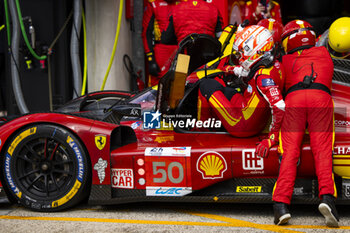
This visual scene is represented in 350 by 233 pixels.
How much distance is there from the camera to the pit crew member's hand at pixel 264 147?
3846mm

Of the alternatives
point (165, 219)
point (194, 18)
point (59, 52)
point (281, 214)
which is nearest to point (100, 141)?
point (165, 219)

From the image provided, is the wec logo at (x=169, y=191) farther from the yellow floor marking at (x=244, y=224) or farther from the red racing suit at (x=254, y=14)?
the red racing suit at (x=254, y=14)

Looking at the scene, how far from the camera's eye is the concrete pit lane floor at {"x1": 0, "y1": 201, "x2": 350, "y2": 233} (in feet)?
12.4

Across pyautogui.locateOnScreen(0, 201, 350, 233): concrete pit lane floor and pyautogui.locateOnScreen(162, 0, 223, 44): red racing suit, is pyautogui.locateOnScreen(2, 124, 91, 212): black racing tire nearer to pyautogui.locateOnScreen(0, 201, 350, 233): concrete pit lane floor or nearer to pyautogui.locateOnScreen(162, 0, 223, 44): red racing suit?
pyautogui.locateOnScreen(0, 201, 350, 233): concrete pit lane floor

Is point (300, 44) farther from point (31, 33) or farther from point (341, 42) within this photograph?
point (31, 33)

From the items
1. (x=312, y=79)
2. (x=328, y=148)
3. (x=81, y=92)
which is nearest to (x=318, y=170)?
(x=328, y=148)

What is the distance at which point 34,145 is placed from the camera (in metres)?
4.24

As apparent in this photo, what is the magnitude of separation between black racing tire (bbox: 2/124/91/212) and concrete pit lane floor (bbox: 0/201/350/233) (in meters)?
0.12

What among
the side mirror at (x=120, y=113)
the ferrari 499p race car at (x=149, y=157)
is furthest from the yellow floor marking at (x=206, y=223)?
the side mirror at (x=120, y=113)

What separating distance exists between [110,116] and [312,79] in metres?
1.65

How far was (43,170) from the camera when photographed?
421 cm

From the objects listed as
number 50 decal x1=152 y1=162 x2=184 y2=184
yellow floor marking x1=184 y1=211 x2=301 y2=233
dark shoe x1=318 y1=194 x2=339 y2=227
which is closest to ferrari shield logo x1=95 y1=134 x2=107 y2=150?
number 50 decal x1=152 y1=162 x2=184 y2=184

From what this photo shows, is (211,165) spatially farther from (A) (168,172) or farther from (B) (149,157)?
(B) (149,157)

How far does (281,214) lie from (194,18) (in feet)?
12.5
